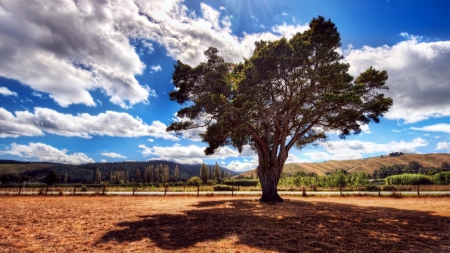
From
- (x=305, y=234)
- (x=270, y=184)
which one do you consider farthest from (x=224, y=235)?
(x=270, y=184)

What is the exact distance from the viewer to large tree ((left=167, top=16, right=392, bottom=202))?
17609 millimetres

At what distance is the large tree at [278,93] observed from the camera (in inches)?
693

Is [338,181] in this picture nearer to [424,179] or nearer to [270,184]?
[424,179]

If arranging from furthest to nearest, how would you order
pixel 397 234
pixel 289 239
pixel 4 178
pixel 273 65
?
pixel 4 178 < pixel 273 65 < pixel 397 234 < pixel 289 239

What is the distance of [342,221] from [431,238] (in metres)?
3.98

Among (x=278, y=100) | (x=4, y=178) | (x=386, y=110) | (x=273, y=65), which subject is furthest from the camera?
(x=4, y=178)

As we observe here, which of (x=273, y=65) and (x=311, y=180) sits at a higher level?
(x=273, y=65)

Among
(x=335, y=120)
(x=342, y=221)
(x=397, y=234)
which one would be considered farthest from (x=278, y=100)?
(x=397, y=234)

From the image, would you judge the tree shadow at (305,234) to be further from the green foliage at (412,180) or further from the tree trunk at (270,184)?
the green foliage at (412,180)

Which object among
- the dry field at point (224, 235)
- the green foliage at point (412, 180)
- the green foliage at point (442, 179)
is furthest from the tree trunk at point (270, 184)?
the green foliage at point (442, 179)

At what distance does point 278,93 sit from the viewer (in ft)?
68.0

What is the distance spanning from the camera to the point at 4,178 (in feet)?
372

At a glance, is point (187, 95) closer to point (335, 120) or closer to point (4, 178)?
point (335, 120)

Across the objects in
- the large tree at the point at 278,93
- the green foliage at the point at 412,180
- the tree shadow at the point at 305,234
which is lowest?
the green foliage at the point at 412,180
